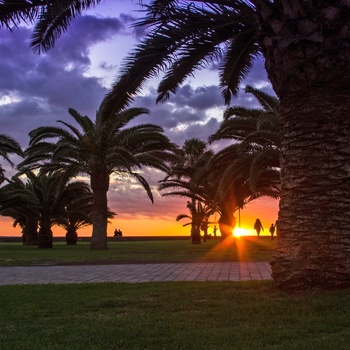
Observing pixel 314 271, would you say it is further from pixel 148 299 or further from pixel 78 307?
pixel 78 307

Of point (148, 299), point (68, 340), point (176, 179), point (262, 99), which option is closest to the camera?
point (68, 340)

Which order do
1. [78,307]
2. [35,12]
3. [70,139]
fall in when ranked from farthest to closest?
1. [70,139]
2. [35,12]
3. [78,307]

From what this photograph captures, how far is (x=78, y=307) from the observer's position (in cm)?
652

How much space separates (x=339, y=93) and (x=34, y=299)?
5602 mm

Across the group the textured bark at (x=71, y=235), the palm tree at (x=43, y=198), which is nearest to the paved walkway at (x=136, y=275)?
the palm tree at (x=43, y=198)

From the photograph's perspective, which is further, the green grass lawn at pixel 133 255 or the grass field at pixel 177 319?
the green grass lawn at pixel 133 255

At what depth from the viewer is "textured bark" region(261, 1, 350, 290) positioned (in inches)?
259

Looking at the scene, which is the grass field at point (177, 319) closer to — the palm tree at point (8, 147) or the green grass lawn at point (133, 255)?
the green grass lawn at point (133, 255)

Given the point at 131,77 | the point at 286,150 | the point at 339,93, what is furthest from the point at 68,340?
the point at 131,77

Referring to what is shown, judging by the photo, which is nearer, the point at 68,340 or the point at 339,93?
the point at 68,340

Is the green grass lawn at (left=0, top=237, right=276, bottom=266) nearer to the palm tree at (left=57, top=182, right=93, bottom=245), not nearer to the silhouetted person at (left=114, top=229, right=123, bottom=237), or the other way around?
the palm tree at (left=57, top=182, right=93, bottom=245)

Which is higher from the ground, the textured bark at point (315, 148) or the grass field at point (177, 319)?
→ the textured bark at point (315, 148)

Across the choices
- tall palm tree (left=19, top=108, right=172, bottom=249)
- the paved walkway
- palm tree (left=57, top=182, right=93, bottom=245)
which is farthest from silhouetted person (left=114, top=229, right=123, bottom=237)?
the paved walkway

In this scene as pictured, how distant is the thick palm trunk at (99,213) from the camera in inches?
1010
